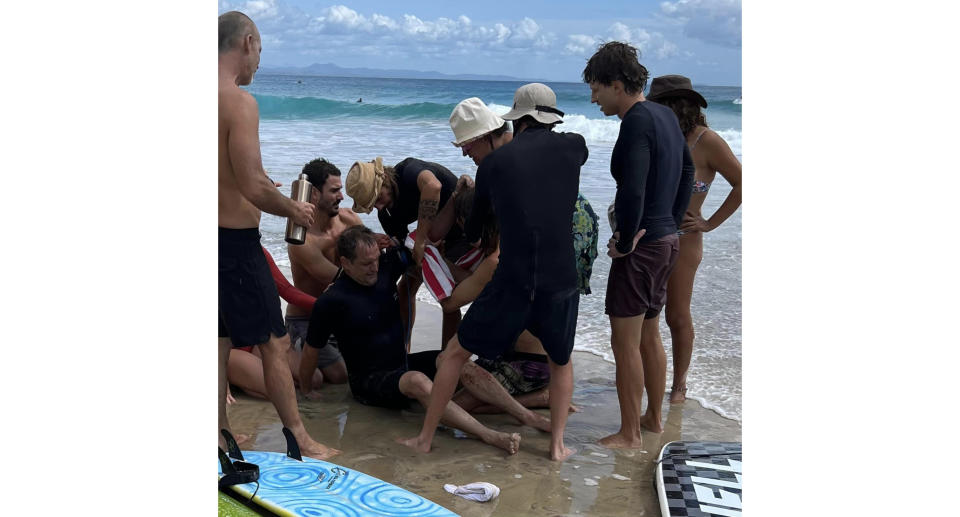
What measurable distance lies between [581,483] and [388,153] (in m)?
18.0

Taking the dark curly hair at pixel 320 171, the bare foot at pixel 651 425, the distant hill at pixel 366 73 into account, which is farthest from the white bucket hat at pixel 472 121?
the distant hill at pixel 366 73

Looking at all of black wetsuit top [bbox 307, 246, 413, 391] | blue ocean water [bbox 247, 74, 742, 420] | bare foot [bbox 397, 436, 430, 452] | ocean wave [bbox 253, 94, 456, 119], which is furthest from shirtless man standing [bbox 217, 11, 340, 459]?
ocean wave [bbox 253, 94, 456, 119]

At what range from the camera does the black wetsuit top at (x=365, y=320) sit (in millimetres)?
3865

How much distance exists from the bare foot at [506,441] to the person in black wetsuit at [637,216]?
0.43 m

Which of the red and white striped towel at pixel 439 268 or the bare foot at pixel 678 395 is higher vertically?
the red and white striped towel at pixel 439 268

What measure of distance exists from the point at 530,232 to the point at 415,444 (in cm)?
103

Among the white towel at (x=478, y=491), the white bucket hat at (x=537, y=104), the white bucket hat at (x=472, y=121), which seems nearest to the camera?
the white towel at (x=478, y=491)

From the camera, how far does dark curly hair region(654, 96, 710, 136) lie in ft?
13.1

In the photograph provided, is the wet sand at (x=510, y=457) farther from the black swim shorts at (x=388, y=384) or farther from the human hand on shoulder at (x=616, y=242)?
the human hand on shoulder at (x=616, y=242)

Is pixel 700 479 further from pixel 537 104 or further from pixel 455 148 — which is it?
pixel 455 148

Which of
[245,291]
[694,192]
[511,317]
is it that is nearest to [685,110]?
[694,192]

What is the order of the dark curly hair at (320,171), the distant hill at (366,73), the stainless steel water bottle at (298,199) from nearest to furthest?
the stainless steel water bottle at (298,199), the dark curly hair at (320,171), the distant hill at (366,73)

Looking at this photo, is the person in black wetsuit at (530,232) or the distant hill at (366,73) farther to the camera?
the distant hill at (366,73)

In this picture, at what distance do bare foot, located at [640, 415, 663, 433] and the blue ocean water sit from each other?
0.54 metres
